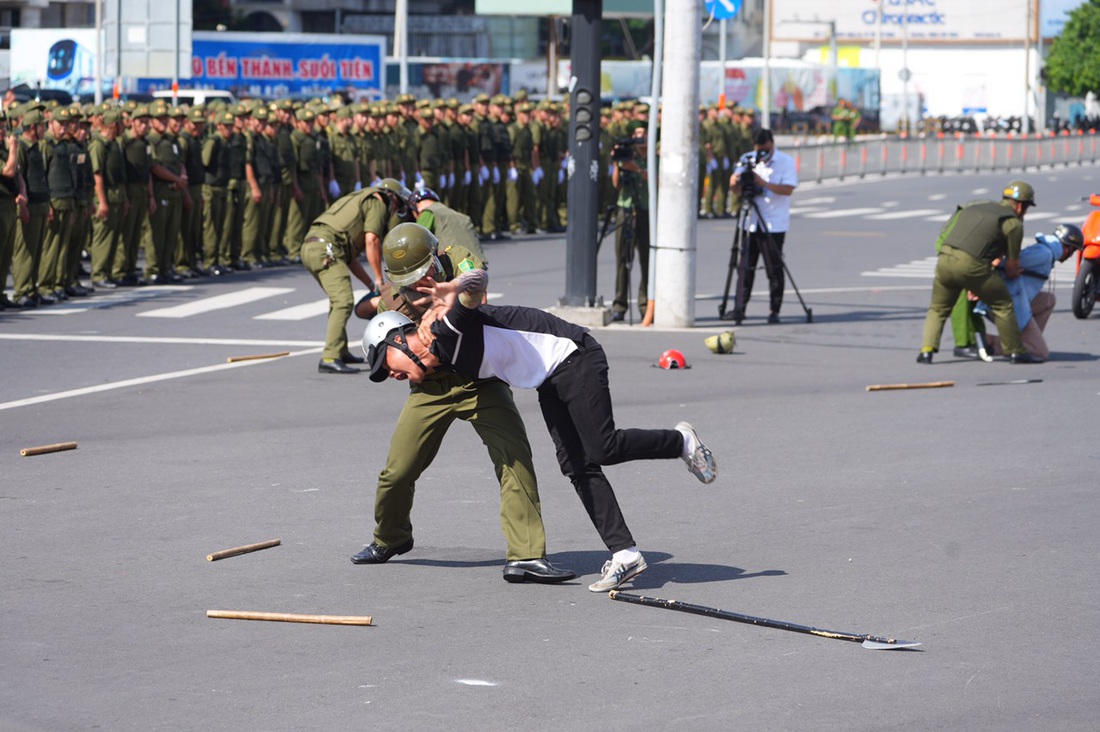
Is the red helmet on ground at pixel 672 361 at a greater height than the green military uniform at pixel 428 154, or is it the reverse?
the green military uniform at pixel 428 154

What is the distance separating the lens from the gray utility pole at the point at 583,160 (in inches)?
723

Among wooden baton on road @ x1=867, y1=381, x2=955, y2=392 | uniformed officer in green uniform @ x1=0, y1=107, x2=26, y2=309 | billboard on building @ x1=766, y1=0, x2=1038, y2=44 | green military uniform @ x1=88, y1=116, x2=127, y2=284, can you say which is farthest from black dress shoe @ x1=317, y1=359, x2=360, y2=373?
billboard on building @ x1=766, y1=0, x2=1038, y2=44

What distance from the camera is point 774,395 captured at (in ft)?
45.3

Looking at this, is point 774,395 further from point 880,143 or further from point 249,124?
point 880,143

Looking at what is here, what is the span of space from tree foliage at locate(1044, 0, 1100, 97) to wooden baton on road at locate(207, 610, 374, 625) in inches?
3324

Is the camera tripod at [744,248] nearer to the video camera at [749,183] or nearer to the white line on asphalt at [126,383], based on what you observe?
the video camera at [749,183]

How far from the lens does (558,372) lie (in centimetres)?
773

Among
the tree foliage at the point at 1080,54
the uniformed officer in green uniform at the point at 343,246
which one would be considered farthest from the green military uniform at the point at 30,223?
the tree foliage at the point at 1080,54

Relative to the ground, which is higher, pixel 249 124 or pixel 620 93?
pixel 620 93

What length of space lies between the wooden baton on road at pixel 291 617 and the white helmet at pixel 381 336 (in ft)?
3.57

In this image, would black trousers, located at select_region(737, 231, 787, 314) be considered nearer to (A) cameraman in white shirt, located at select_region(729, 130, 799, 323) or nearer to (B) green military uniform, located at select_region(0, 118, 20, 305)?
(A) cameraman in white shirt, located at select_region(729, 130, 799, 323)

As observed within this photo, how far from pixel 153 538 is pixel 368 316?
2.74 m

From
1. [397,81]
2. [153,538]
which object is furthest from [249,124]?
[397,81]

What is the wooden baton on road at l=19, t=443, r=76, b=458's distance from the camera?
11.0m
